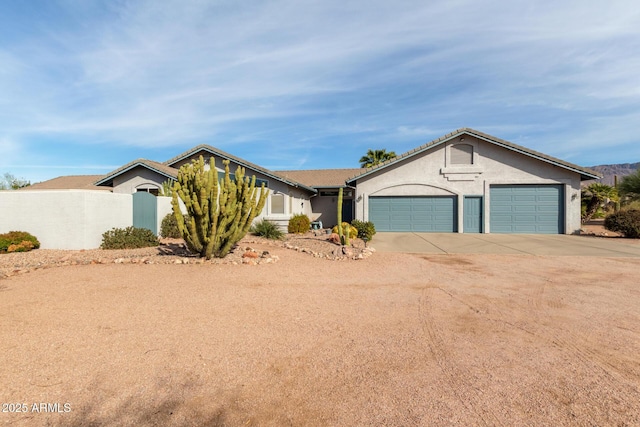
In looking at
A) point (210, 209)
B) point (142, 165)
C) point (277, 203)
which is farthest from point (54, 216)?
point (277, 203)

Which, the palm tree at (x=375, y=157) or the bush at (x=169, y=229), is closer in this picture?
the bush at (x=169, y=229)

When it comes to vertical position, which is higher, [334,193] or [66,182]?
[66,182]

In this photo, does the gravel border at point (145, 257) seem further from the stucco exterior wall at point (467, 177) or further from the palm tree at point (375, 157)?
the palm tree at point (375, 157)

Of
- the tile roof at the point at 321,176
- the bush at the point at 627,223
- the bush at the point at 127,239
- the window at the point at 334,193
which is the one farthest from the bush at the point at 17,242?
the bush at the point at 627,223

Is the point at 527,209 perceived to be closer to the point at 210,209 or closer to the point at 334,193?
the point at 334,193

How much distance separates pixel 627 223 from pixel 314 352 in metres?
19.0

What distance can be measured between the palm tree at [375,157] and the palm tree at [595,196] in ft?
51.9

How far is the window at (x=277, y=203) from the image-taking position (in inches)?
816

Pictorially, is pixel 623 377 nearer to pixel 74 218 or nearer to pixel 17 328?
pixel 17 328

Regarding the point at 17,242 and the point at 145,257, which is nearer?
the point at 145,257

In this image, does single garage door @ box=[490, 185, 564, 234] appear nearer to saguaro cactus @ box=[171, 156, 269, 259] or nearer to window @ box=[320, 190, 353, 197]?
window @ box=[320, 190, 353, 197]

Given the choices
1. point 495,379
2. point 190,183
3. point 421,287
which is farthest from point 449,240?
point 495,379

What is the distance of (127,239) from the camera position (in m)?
12.0

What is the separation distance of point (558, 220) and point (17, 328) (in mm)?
22907
